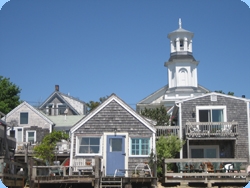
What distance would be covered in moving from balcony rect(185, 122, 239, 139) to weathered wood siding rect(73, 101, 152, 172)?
4252 millimetres

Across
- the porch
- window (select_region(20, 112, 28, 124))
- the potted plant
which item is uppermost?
window (select_region(20, 112, 28, 124))

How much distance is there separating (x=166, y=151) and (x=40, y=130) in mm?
13833

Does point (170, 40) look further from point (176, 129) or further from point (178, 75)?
point (176, 129)

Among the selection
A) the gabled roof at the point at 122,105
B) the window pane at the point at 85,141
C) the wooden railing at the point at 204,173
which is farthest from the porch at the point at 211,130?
the wooden railing at the point at 204,173

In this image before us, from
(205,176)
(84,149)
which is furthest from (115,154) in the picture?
(205,176)

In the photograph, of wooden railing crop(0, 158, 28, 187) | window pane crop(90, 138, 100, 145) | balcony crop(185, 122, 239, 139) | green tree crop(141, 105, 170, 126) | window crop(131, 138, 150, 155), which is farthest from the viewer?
green tree crop(141, 105, 170, 126)

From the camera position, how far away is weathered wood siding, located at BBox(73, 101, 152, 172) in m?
24.0

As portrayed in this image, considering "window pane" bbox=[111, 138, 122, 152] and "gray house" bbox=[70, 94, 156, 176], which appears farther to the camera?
"window pane" bbox=[111, 138, 122, 152]

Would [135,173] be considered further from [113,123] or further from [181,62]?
[181,62]

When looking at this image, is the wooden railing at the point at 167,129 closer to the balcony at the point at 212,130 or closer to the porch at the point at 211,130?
the porch at the point at 211,130

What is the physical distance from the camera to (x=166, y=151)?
2409cm

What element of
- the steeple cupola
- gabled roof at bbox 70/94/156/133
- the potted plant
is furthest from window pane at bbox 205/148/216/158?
the steeple cupola

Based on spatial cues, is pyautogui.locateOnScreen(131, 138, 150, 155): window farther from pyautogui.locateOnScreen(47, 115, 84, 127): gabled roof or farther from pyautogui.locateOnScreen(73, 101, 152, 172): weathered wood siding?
pyautogui.locateOnScreen(47, 115, 84, 127): gabled roof

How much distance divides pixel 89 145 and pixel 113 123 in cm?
154
